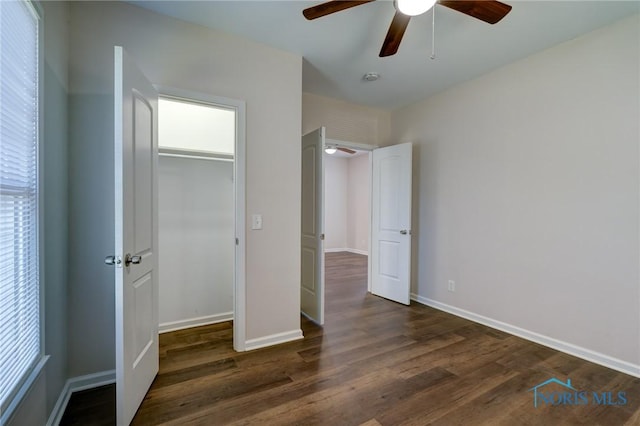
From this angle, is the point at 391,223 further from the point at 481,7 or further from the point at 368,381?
the point at 481,7

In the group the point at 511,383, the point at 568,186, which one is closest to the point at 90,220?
the point at 511,383

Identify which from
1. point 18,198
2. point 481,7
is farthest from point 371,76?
point 18,198

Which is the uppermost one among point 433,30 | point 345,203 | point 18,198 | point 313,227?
point 433,30

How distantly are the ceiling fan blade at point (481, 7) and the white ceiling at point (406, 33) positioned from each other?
396 mm

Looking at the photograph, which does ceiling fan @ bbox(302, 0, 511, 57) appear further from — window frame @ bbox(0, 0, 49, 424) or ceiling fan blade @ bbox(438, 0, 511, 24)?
window frame @ bbox(0, 0, 49, 424)

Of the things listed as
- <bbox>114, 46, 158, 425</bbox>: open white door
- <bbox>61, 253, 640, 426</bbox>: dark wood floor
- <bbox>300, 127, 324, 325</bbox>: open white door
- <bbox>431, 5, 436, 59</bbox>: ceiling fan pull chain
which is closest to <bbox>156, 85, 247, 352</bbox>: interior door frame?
<bbox>61, 253, 640, 426</bbox>: dark wood floor

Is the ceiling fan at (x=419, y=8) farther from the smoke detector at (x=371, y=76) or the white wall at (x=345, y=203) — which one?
the white wall at (x=345, y=203)

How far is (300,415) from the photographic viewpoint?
1720mm

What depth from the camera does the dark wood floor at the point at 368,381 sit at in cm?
173

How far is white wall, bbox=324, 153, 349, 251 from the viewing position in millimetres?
8312

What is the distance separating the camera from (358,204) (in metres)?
8.24

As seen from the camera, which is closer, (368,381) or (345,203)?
(368,381)

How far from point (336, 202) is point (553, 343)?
625 centimetres

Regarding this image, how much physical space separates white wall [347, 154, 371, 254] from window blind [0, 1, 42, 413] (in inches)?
273
